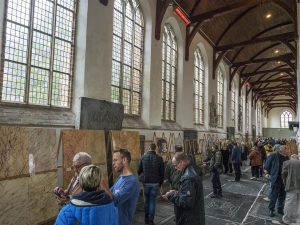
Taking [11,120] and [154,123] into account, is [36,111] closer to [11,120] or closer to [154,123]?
[11,120]

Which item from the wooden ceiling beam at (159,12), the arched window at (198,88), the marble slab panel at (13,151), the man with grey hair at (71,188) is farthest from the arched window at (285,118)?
the man with grey hair at (71,188)

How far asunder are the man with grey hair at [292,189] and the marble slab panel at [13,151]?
520cm

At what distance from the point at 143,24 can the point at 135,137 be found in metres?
4.46

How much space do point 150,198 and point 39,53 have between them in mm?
4023

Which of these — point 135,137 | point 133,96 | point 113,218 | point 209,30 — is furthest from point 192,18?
point 113,218

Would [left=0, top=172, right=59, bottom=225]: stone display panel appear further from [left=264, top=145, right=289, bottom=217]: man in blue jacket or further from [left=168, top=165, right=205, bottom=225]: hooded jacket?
[left=264, top=145, right=289, bottom=217]: man in blue jacket

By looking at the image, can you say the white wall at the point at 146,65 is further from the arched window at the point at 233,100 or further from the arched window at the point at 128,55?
the arched window at the point at 233,100

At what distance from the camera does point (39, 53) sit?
606 centimetres

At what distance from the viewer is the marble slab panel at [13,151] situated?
4320 millimetres

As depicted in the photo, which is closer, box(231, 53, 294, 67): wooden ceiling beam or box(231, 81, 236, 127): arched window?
box(231, 53, 294, 67): wooden ceiling beam

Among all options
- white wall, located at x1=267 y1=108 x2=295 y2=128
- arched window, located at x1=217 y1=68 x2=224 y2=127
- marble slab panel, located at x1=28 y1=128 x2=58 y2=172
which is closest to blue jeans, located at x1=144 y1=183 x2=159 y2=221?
marble slab panel, located at x1=28 y1=128 x2=58 y2=172

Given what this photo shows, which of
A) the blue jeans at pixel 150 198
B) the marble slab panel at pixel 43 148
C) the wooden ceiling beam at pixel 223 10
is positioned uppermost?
the wooden ceiling beam at pixel 223 10

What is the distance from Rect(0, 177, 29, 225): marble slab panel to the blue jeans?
2303 millimetres

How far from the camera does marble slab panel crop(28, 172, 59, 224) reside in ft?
15.6
